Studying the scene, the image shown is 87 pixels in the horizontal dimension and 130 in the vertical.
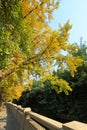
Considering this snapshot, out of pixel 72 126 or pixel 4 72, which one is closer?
pixel 72 126

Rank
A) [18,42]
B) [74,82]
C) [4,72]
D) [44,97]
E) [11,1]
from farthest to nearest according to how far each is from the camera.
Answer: [44,97] < [74,82] < [4,72] < [18,42] < [11,1]

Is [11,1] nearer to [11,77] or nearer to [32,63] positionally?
[32,63]

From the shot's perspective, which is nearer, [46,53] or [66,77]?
[46,53]

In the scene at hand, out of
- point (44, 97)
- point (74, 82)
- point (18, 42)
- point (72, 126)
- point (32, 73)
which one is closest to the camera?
point (72, 126)

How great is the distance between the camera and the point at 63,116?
26.8 m

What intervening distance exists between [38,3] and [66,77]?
13.6 m

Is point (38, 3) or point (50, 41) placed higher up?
point (38, 3)

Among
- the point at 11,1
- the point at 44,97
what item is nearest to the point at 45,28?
the point at 11,1

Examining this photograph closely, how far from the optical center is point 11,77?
1534 centimetres

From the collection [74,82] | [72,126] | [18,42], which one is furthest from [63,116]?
[72,126]

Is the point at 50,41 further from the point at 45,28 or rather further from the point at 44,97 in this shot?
the point at 44,97

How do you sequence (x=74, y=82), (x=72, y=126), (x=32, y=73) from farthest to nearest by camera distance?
(x=74, y=82) → (x=32, y=73) → (x=72, y=126)

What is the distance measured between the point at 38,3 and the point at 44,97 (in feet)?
60.8

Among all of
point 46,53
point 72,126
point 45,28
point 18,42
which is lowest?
point 72,126
